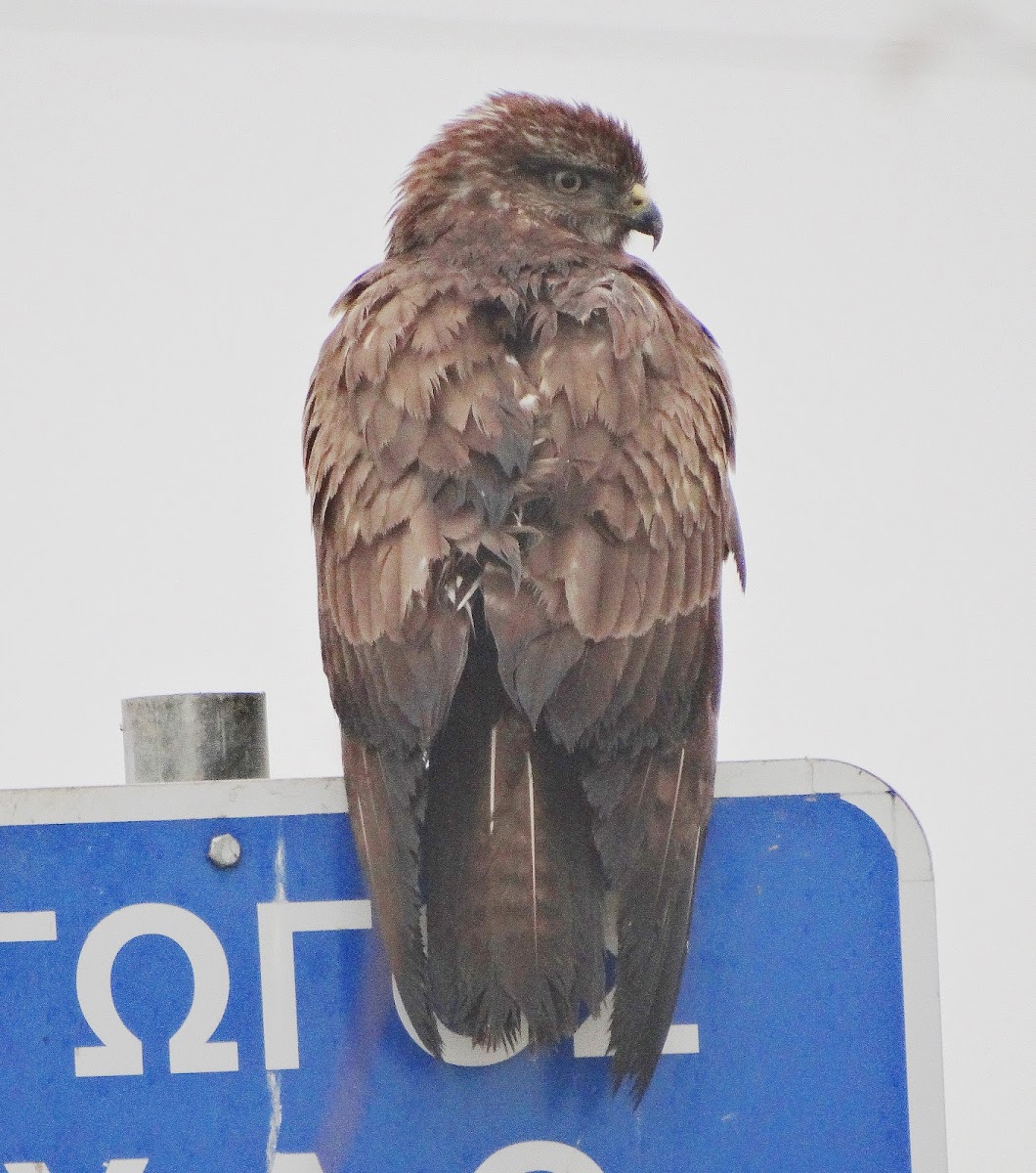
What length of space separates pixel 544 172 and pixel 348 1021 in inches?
104

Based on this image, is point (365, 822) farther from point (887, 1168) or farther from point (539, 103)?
point (539, 103)

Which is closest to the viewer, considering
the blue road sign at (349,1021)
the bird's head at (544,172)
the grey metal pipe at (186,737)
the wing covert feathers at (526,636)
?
the blue road sign at (349,1021)

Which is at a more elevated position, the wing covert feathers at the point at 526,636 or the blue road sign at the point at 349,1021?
the wing covert feathers at the point at 526,636

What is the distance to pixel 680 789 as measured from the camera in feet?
7.72

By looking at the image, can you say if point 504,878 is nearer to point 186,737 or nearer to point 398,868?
point 398,868

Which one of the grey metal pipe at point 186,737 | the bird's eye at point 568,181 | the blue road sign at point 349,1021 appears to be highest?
the bird's eye at point 568,181

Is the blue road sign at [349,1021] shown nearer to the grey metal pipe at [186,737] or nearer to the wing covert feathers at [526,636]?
the wing covert feathers at [526,636]

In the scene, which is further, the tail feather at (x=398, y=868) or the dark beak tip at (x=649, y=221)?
the dark beak tip at (x=649, y=221)

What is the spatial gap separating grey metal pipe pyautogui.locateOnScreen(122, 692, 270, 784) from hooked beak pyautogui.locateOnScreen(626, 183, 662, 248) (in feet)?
7.32

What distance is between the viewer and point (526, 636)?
2.38 metres

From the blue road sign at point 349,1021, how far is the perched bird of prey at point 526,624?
0.22ft

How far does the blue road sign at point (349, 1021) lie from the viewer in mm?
2062

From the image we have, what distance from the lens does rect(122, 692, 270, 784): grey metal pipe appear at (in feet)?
7.76

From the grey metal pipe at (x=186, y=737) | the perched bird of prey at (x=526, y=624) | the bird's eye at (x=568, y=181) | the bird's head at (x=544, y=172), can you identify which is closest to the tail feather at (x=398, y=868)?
the perched bird of prey at (x=526, y=624)
